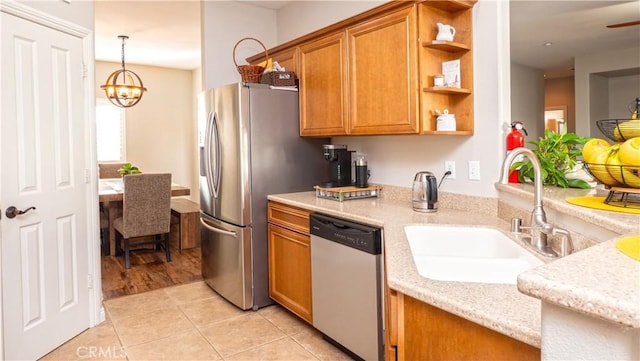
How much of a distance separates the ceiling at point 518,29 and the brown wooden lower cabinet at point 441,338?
12.5 ft

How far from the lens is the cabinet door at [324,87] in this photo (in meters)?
2.92

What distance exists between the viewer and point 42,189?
2490 mm

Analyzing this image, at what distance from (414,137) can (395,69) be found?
610mm

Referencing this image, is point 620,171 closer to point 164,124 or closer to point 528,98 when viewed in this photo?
point 528,98

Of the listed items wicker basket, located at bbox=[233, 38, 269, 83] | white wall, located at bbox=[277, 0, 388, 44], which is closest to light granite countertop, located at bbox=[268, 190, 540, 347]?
wicker basket, located at bbox=[233, 38, 269, 83]

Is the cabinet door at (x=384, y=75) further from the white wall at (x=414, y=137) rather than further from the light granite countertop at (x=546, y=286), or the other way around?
the light granite countertop at (x=546, y=286)

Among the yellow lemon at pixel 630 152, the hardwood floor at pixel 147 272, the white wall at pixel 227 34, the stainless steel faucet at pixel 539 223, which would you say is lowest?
the hardwood floor at pixel 147 272

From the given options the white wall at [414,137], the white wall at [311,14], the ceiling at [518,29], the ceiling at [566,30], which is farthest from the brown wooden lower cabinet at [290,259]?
the ceiling at [566,30]

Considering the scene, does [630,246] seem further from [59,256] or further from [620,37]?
[620,37]

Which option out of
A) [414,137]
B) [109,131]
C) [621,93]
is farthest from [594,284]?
[621,93]

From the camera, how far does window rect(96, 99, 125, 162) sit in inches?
273

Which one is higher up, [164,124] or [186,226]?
[164,124]

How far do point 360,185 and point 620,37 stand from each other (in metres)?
4.74

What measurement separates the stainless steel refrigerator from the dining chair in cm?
120
